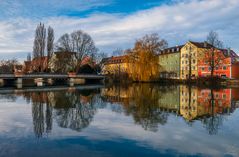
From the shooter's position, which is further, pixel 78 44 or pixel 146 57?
pixel 78 44

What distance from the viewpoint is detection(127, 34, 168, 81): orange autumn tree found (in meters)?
57.1

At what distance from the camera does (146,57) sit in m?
56.7

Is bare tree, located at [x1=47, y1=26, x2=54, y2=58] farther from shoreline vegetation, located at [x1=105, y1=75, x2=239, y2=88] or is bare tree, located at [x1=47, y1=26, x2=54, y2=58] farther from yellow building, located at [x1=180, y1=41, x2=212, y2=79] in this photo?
yellow building, located at [x1=180, y1=41, x2=212, y2=79]

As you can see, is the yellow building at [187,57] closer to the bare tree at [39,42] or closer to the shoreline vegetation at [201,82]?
the shoreline vegetation at [201,82]

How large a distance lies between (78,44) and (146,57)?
77.6 ft

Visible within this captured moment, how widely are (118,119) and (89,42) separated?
Answer: 205ft

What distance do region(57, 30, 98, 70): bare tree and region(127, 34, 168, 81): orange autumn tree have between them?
58.4ft

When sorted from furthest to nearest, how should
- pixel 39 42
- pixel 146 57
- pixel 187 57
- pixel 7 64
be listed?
1. pixel 7 64
2. pixel 187 57
3. pixel 39 42
4. pixel 146 57

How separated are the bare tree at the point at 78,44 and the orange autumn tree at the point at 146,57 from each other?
17.8 meters

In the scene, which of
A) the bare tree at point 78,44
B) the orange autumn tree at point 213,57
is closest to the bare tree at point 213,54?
the orange autumn tree at point 213,57

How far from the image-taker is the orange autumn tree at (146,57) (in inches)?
2248

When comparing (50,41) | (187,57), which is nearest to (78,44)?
(50,41)

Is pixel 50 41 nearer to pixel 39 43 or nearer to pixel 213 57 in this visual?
pixel 39 43

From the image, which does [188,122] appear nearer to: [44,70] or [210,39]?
[210,39]
